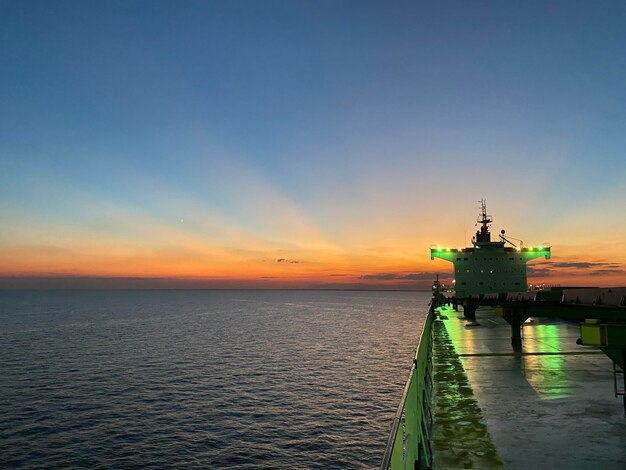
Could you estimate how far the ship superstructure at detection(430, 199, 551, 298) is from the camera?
180 feet

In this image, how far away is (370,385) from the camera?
138 feet

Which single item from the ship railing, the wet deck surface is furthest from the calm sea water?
the ship railing

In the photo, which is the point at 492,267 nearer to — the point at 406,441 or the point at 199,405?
the point at 199,405

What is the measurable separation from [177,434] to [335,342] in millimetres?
49077

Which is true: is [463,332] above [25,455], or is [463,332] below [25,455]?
above

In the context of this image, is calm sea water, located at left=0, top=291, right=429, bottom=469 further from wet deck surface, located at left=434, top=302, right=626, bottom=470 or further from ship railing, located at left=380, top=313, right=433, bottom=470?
ship railing, located at left=380, top=313, right=433, bottom=470

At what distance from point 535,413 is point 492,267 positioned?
4507 centimetres

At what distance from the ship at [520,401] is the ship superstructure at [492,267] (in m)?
24.8

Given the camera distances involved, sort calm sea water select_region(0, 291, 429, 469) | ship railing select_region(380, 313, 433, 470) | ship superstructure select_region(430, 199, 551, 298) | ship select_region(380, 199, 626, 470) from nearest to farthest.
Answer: ship railing select_region(380, 313, 433, 470) → ship select_region(380, 199, 626, 470) → calm sea water select_region(0, 291, 429, 469) → ship superstructure select_region(430, 199, 551, 298)

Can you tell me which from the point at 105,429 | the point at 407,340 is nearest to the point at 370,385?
the point at 105,429

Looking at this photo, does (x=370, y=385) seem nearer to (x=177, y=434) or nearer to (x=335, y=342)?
(x=177, y=434)

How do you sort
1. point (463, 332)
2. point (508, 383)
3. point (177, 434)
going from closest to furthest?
point (508, 383) → point (177, 434) → point (463, 332)

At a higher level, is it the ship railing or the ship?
the ship railing

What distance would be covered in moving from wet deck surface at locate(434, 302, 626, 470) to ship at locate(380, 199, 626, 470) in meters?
0.02
